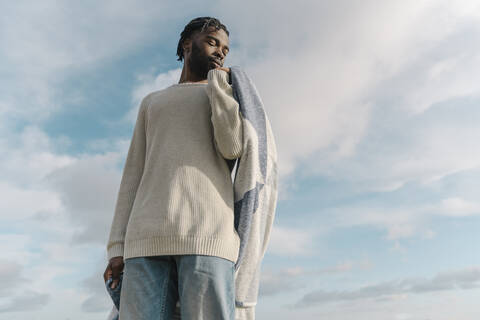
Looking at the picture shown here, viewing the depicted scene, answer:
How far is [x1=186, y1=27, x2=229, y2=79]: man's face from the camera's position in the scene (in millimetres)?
3258

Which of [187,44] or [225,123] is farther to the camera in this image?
[187,44]

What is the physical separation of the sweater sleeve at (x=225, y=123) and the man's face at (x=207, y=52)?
0.48 metres

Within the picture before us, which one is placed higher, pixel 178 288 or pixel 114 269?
pixel 114 269

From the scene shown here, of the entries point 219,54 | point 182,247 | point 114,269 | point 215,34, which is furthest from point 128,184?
point 215,34

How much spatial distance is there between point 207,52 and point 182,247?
1412 millimetres

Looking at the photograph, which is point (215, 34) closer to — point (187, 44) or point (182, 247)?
point (187, 44)

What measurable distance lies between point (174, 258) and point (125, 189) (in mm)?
669

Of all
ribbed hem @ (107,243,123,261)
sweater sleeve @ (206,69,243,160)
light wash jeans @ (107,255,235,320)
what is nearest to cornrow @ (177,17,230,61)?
sweater sleeve @ (206,69,243,160)

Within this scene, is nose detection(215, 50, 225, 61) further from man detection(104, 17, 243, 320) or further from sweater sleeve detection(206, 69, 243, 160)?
sweater sleeve detection(206, 69, 243, 160)

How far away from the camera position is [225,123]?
2.71m

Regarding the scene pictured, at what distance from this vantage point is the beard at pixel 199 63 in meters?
3.26

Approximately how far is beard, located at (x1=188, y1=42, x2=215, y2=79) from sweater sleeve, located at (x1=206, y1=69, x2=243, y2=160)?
47cm

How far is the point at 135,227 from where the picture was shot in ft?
8.51

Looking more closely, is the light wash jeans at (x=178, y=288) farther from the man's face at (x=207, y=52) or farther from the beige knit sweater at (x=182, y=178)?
the man's face at (x=207, y=52)
